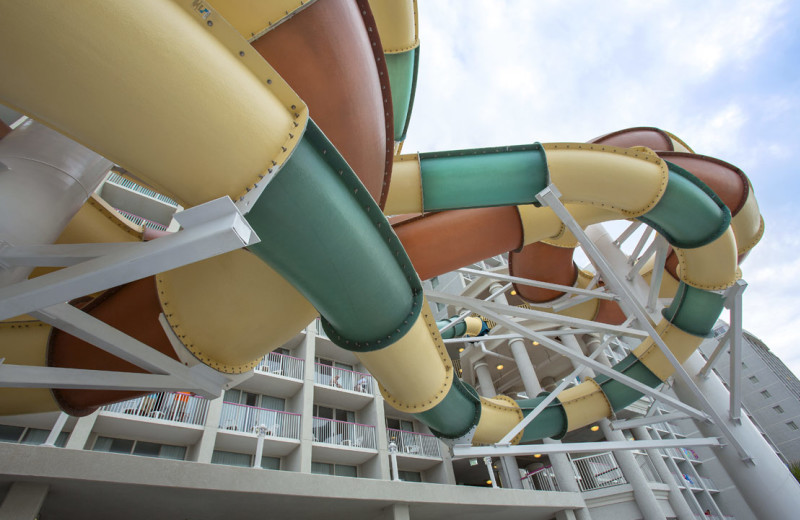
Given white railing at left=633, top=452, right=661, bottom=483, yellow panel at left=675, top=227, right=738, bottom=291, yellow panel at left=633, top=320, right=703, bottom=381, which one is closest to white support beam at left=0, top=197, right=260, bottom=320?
yellow panel at left=675, top=227, right=738, bottom=291

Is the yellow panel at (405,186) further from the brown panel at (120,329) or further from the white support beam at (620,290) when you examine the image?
the brown panel at (120,329)

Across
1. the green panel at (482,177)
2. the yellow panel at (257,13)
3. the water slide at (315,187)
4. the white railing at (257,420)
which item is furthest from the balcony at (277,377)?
the yellow panel at (257,13)

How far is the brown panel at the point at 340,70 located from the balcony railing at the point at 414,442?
1850 cm

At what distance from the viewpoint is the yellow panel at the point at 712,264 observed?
5207mm

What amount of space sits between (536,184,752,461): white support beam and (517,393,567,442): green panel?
178 cm

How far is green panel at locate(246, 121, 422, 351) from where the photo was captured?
1896mm

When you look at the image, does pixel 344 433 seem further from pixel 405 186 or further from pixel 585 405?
pixel 405 186

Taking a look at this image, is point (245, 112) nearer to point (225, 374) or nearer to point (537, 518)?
point (225, 374)

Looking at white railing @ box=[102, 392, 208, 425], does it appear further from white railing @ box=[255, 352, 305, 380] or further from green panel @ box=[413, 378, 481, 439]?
green panel @ box=[413, 378, 481, 439]

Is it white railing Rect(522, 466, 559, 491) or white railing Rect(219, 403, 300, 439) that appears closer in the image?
white railing Rect(219, 403, 300, 439)

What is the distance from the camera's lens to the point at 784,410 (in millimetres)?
41625

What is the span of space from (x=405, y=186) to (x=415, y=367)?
1.75 meters

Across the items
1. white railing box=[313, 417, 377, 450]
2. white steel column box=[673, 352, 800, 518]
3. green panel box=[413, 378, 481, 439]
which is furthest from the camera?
white railing box=[313, 417, 377, 450]

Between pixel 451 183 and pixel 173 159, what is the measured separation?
2.88 metres
